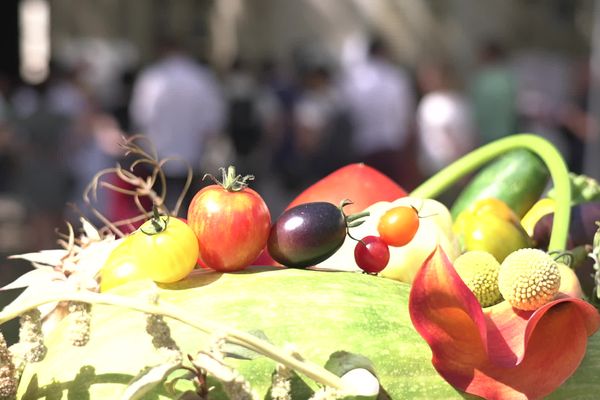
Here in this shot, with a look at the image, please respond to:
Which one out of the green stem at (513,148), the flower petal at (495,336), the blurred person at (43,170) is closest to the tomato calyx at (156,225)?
the flower petal at (495,336)

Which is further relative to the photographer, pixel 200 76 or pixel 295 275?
pixel 200 76

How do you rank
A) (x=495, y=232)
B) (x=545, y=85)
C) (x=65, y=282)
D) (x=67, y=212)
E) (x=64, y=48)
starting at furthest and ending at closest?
(x=64, y=48)
(x=545, y=85)
(x=67, y=212)
(x=495, y=232)
(x=65, y=282)

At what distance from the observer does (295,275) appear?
67.4 inches

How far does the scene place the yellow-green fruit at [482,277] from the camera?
166cm

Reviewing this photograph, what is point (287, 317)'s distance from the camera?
5.19ft

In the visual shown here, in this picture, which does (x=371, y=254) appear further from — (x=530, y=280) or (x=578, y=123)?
(x=578, y=123)

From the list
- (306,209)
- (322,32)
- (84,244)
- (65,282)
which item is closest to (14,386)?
(65,282)

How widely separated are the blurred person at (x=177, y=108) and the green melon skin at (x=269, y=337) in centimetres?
640

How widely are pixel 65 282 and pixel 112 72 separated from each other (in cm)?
1423

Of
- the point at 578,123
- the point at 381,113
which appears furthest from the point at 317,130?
the point at 578,123

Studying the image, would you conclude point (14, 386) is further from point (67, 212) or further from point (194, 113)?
point (67, 212)

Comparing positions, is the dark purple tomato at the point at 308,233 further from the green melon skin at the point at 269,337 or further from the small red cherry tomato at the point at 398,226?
the small red cherry tomato at the point at 398,226

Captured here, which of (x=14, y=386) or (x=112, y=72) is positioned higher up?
(x=14, y=386)

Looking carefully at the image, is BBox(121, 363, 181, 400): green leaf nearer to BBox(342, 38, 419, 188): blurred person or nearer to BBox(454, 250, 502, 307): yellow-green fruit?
BBox(454, 250, 502, 307): yellow-green fruit
